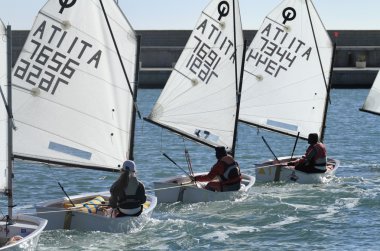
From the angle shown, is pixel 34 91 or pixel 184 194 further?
pixel 184 194

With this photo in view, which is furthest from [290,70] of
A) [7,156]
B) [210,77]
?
[7,156]

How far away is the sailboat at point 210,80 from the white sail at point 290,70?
2.63m

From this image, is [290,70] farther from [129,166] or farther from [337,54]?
[337,54]

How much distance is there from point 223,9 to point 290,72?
3.72 m

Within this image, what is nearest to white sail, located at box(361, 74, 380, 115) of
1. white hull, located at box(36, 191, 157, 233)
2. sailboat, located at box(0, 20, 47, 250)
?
white hull, located at box(36, 191, 157, 233)

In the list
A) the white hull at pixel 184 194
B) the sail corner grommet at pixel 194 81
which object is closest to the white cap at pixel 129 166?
the white hull at pixel 184 194

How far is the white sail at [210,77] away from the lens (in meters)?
20.1

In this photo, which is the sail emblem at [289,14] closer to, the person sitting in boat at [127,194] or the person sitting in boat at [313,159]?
the person sitting in boat at [313,159]

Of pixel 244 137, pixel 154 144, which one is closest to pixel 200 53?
pixel 154 144

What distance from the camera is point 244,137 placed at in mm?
35781

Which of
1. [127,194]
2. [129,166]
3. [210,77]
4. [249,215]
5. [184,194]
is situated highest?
[210,77]

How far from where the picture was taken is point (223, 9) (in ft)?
66.5

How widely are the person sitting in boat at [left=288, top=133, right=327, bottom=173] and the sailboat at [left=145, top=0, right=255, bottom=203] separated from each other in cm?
149

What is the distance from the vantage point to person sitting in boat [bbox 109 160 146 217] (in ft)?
50.0
